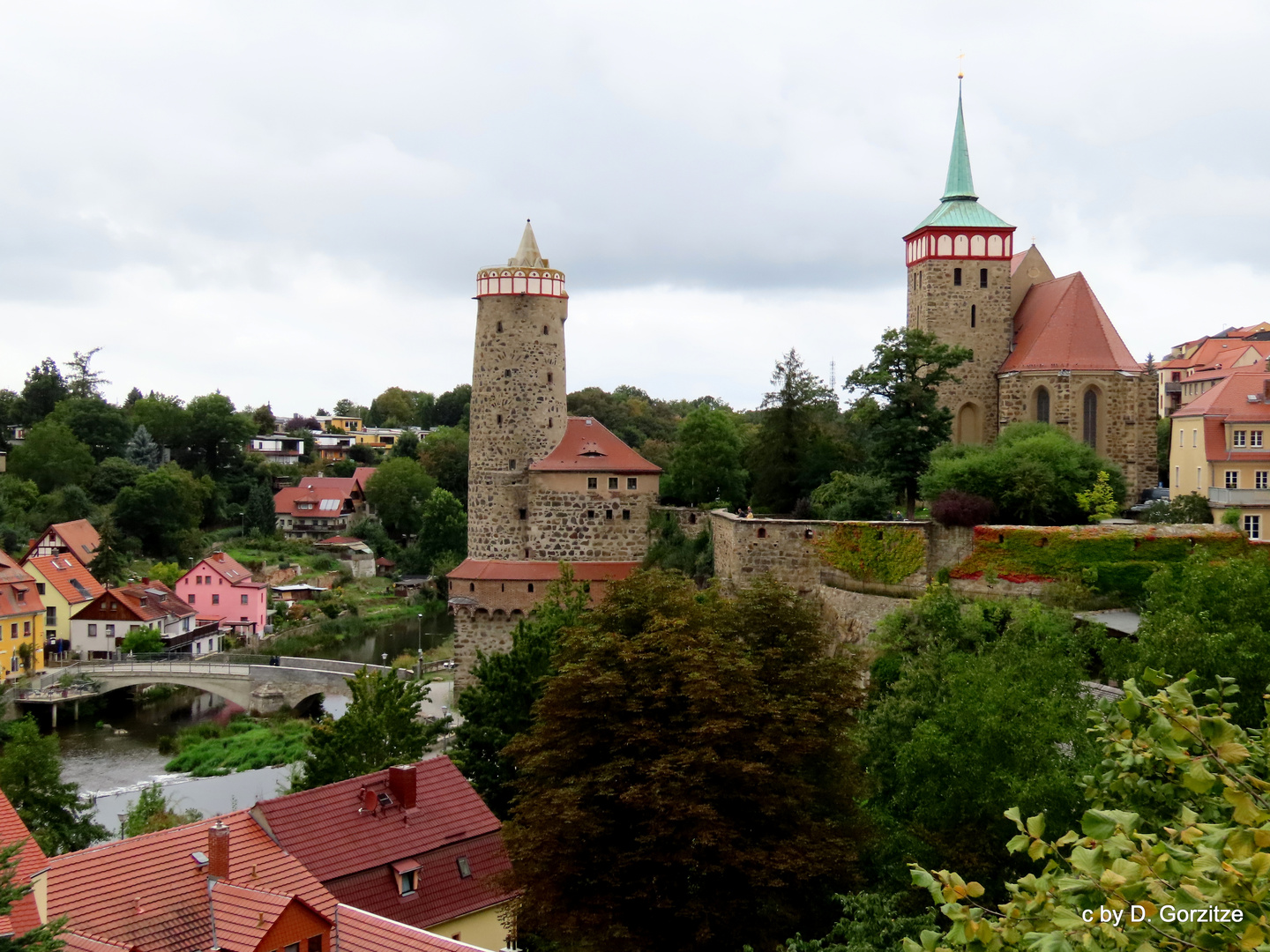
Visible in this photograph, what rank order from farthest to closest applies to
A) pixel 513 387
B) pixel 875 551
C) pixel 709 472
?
pixel 709 472
pixel 513 387
pixel 875 551

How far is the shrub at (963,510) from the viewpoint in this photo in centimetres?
2791

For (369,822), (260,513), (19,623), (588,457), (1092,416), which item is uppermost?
(1092,416)

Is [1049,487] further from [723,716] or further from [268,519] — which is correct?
[268,519]

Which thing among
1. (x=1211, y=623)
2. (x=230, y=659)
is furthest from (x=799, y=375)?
(x=230, y=659)

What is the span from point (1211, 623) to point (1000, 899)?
22.8 ft

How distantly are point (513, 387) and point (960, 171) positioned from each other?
48.0ft

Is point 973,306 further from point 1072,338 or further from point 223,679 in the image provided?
point 223,679

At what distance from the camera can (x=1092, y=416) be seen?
33344mm

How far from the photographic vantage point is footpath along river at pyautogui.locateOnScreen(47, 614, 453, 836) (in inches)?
1227

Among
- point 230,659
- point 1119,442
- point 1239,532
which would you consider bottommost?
point 230,659

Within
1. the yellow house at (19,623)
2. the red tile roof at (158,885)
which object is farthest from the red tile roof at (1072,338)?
the yellow house at (19,623)

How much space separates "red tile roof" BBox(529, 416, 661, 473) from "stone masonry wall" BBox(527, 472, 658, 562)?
0.74ft

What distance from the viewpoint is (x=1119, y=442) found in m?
33.3

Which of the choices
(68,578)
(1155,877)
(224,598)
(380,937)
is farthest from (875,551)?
(68,578)
